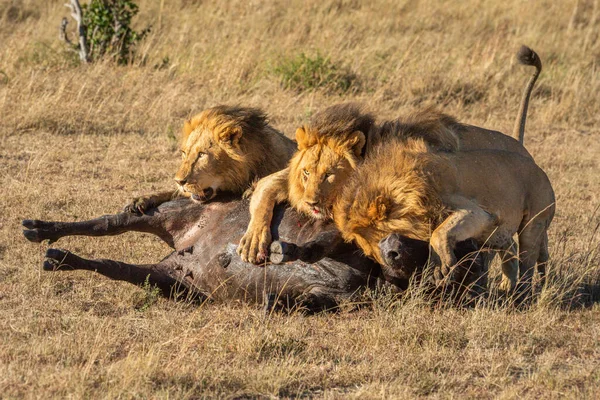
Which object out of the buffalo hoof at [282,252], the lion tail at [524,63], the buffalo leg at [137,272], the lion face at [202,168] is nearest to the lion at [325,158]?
the buffalo hoof at [282,252]

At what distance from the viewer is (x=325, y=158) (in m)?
4.61

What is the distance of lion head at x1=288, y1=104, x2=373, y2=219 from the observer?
4555 millimetres

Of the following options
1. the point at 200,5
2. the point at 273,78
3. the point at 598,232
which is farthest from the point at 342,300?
the point at 200,5

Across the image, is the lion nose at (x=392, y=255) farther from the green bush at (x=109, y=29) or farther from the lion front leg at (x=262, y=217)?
the green bush at (x=109, y=29)

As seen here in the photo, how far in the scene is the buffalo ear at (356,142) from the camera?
4.64 metres

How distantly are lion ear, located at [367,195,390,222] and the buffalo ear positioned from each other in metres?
0.45

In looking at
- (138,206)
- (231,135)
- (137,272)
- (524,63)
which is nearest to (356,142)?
(231,135)

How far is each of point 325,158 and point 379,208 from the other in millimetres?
465

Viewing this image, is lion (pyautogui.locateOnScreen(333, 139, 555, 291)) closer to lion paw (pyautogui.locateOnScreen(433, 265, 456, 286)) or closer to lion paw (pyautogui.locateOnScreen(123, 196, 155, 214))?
lion paw (pyautogui.locateOnScreen(433, 265, 456, 286))

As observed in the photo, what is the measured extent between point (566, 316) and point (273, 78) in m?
5.61

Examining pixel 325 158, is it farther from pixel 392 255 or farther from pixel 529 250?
pixel 529 250

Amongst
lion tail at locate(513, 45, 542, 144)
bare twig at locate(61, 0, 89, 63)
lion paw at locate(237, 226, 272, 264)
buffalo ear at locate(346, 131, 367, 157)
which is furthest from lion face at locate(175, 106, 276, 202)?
bare twig at locate(61, 0, 89, 63)

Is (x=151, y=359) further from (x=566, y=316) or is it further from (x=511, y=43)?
(x=511, y=43)

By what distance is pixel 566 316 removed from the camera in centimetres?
478
